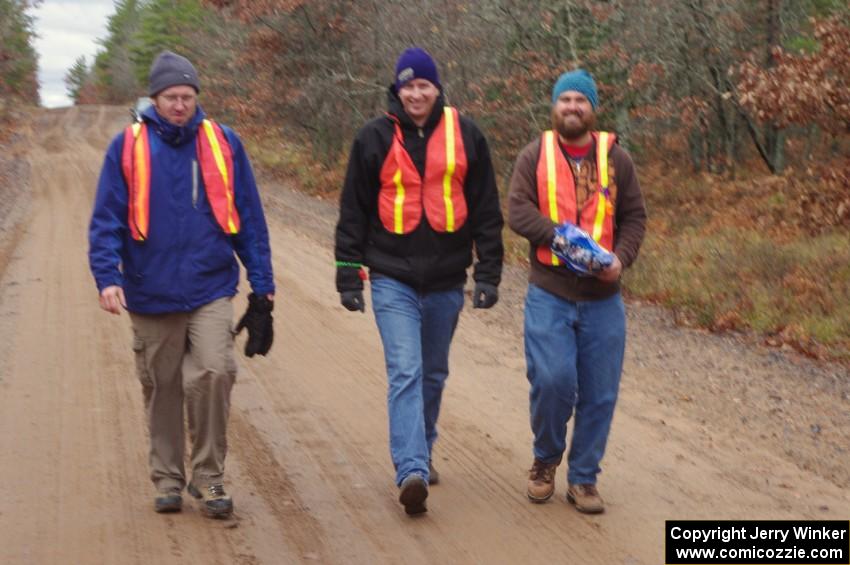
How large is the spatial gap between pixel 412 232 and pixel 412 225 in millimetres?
35

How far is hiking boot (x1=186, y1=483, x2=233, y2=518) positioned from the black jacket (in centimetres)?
116

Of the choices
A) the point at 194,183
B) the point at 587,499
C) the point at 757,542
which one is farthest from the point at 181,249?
the point at 757,542

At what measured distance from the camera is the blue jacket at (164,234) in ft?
17.9

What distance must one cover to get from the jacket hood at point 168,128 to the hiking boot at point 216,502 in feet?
5.57

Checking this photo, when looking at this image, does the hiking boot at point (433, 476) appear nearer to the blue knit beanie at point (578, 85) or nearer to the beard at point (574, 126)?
the beard at point (574, 126)

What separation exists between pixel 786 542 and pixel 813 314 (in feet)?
18.9

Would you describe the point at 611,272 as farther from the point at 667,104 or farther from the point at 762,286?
the point at 667,104

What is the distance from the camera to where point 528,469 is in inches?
262

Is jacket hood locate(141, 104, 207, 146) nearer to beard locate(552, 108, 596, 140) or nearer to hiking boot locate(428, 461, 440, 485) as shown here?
beard locate(552, 108, 596, 140)

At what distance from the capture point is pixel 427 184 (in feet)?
18.8

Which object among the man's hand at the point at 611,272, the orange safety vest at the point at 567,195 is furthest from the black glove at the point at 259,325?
the man's hand at the point at 611,272

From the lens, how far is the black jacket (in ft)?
18.7

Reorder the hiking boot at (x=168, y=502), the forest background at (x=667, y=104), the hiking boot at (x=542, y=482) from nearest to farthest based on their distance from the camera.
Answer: the hiking boot at (x=168, y=502), the hiking boot at (x=542, y=482), the forest background at (x=667, y=104)

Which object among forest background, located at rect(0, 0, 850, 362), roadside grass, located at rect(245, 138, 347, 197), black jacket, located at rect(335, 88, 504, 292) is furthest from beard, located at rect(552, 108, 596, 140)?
roadside grass, located at rect(245, 138, 347, 197)
